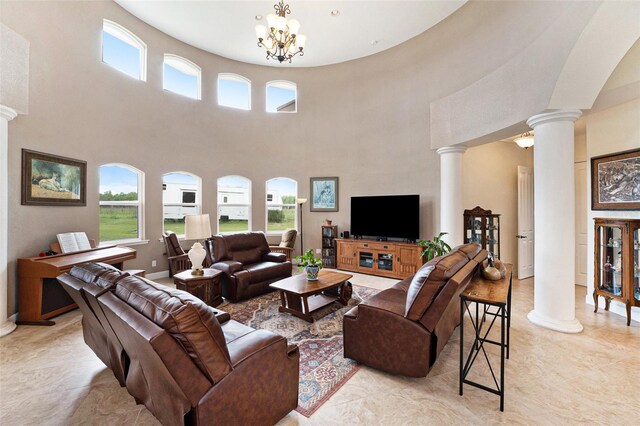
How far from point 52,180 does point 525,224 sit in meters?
8.02

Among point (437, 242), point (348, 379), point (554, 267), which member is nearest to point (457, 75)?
point (437, 242)

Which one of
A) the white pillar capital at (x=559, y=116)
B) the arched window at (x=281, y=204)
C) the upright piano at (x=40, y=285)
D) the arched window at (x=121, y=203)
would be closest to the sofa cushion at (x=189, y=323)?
the upright piano at (x=40, y=285)

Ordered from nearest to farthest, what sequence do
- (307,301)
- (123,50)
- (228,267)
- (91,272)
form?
(91,272)
(307,301)
(228,267)
(123,50)

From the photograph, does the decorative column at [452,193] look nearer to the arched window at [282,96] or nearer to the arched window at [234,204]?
the arched window at [282,96]

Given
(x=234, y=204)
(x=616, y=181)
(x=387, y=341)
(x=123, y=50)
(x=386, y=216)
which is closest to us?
(x=387, y=341)

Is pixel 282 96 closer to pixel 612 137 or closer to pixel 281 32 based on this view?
pixel 281 32

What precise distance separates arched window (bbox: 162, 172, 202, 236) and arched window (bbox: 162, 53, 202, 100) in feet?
5.91

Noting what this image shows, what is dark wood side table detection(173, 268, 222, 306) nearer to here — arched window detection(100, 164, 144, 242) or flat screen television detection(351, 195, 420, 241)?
arched window detection(100, 164, 144, 242)

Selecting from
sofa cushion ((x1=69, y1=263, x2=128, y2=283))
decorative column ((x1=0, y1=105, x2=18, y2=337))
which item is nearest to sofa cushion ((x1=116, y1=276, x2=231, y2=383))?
sofa cushion ((x1=69, y1=263, x2=128, y2=283))

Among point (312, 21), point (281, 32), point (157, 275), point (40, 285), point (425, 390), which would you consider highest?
point (312, 21)

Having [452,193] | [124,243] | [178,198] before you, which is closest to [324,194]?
[452,193]

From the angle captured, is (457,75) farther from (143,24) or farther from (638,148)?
(143,24)

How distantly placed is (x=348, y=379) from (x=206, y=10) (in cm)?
605

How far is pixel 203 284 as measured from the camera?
3662 millimetres
